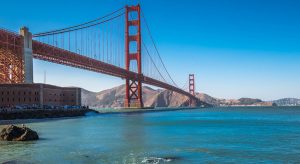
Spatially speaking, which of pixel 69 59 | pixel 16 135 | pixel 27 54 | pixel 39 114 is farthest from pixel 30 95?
pixel 16 135

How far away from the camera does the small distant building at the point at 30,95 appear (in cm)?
6106

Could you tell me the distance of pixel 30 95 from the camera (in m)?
63.8

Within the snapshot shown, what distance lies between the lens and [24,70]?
66875 millimetres

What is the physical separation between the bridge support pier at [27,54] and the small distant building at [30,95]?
3382mm

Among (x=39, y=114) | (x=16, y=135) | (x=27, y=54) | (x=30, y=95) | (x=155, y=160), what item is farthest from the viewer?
(x=27, y=54)

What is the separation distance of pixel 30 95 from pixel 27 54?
7281mm

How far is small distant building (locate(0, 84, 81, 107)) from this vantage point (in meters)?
61.1

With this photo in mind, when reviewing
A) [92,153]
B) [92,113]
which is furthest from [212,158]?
[92,113]

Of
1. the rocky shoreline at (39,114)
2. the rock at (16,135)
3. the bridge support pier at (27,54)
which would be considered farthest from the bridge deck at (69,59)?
the rock at (16,135)

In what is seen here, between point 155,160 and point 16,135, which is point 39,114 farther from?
point 155,160

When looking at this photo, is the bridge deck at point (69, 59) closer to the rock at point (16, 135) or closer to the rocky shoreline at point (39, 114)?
the rocky shoreline at point (39, 114)

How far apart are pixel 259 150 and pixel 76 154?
393 inches

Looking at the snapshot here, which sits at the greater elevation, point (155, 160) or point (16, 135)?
point (16, 135)

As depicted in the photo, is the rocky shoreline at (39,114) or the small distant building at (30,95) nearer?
the rocky shoreline at (39,114)
